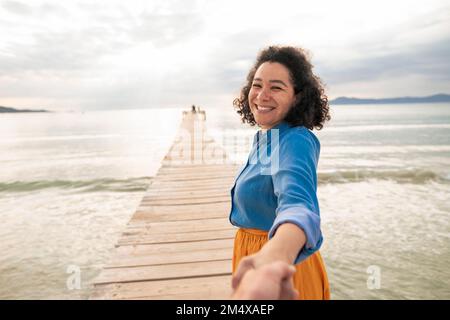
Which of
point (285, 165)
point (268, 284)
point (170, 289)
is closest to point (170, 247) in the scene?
point (170, 289)

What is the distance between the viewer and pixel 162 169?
27.6 ft

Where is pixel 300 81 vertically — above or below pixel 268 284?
above

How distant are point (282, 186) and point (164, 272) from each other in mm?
2234

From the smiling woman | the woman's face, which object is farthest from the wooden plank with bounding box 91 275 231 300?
the woman's face

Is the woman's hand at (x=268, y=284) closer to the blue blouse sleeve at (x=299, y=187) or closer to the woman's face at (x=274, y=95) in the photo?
the blue blouse sleeve at (x=299, y=187)

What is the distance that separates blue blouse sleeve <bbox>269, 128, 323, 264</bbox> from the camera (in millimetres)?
1082

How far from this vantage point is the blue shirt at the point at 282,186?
1107 millimetres

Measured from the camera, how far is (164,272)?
3.09 m

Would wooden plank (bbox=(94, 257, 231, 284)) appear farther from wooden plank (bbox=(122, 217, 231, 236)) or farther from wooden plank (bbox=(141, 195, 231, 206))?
→ wooden plank (bbox=(141, 195, 231, 206))

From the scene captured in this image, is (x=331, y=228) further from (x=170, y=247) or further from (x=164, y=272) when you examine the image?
(x=164, y=272)

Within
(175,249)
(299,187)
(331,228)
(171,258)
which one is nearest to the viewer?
(299,187)

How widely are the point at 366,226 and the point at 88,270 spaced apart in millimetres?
5398
